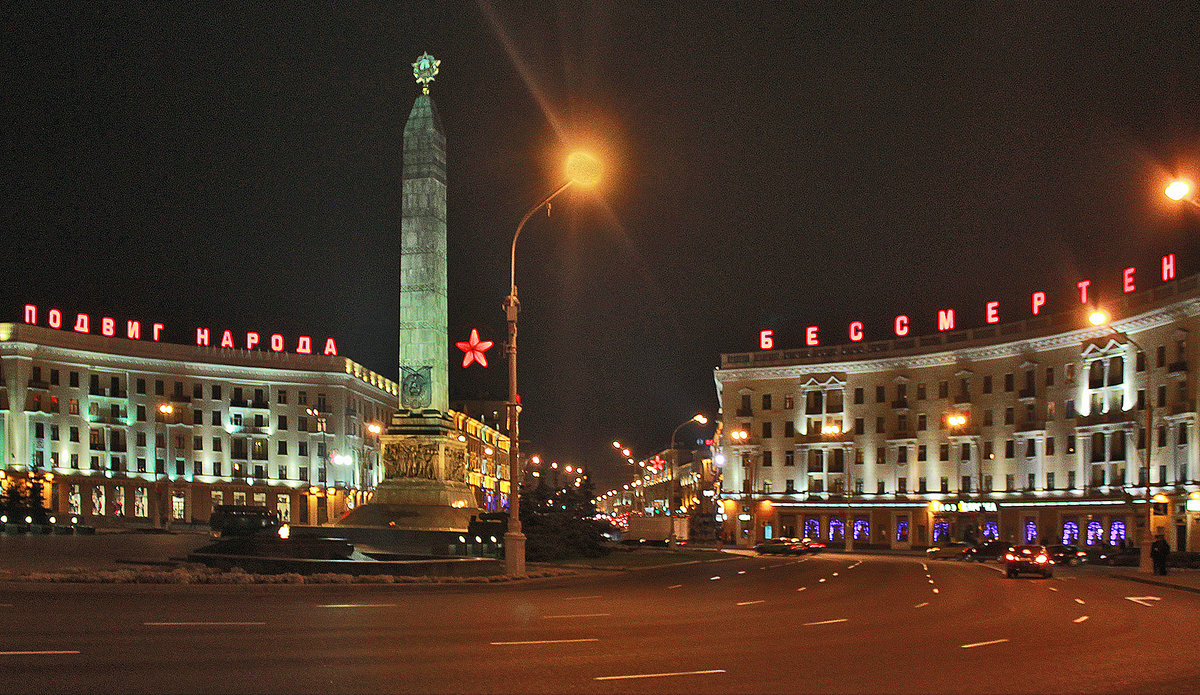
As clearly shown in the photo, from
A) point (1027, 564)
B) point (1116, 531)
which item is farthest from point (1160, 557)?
point (1116, 531)

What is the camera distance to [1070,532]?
2963 inches

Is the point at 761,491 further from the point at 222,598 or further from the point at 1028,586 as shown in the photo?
the point at 222,598

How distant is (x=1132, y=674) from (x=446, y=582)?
18.5 meters

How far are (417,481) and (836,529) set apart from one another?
54.0 metres

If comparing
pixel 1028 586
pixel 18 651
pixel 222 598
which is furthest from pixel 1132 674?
pixel 1028 586

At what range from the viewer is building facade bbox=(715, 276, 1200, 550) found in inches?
2594

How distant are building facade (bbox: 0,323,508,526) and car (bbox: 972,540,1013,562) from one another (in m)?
47.5

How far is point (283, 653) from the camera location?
13547mm

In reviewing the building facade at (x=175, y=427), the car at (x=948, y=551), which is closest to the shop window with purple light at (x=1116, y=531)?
the car at (x=948, y=551)

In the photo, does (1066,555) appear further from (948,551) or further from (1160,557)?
(1160,557)

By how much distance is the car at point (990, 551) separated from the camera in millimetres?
58650

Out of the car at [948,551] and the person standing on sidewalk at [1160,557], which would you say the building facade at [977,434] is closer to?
the car at [948,551]

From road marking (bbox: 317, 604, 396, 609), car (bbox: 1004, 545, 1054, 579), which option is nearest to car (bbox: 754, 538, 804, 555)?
car (bbox: 1004, 545, 1054, 579)

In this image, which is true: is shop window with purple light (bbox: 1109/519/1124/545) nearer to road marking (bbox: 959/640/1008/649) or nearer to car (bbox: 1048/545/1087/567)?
car (bbox: 1048/545/1087/567)
